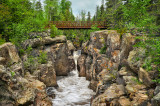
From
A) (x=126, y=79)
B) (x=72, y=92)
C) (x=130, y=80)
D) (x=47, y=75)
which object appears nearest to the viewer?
(x=130, y=80)

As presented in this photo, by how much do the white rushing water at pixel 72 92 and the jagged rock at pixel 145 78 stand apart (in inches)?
394

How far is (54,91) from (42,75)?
3449 millimetres

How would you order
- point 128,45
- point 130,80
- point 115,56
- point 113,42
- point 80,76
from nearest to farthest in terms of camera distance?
point 130,80, point 128,45, point 115,56, point 113,42, point 80,76

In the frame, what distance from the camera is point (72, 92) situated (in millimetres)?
21438

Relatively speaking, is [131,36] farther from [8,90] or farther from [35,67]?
[35,67]

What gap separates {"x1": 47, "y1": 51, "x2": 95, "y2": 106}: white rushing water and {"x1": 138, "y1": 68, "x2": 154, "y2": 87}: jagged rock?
10004 millimetres

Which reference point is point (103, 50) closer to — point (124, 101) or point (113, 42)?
point (113, 42)

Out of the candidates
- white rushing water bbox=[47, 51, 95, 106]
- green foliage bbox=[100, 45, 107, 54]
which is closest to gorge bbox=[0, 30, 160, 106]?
white rushing water bbox=[47, 51, 95, 106]

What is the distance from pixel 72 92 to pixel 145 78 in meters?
14.5

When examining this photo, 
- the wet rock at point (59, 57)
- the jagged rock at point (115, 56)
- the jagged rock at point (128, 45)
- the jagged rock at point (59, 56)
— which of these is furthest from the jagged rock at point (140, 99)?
the wet rock at point (59, 57)

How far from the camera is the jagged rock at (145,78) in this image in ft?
28.8

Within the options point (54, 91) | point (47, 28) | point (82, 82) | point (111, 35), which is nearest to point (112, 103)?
point (111, 35)

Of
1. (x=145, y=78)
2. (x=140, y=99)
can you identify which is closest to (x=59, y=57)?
(x=145, y=78)

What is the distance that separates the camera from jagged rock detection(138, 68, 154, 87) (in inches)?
346
